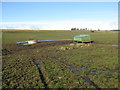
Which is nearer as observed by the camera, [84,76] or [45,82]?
[45,82]

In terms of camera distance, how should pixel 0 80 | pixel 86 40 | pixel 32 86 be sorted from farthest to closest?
pixel 86 40, pixel 0 80, pixel 32 86

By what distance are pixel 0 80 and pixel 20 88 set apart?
107 inches

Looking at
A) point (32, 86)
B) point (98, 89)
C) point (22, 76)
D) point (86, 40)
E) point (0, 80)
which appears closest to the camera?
point (98, 89)

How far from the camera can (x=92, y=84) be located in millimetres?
9656

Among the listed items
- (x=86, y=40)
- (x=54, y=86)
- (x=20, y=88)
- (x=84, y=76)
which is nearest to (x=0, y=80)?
(x=20, y=88)

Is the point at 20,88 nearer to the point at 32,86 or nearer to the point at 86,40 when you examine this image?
the point at 32,86

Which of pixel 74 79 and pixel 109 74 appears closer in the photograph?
pixel 74 79

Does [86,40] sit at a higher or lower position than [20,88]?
higher

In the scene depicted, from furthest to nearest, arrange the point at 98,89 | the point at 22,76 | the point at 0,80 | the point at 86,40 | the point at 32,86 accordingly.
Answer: the point at 86,40 < the point at 22,76 < the point at 0,80 < the point at 32,86 < the point at 98,89

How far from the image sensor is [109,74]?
11695 mm

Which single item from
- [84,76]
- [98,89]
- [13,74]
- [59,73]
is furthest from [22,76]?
[98,89]

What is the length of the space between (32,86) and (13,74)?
11.6 feet

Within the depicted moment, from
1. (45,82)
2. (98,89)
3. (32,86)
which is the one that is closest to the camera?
(98,89)

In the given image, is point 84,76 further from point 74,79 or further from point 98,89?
point 98,89
